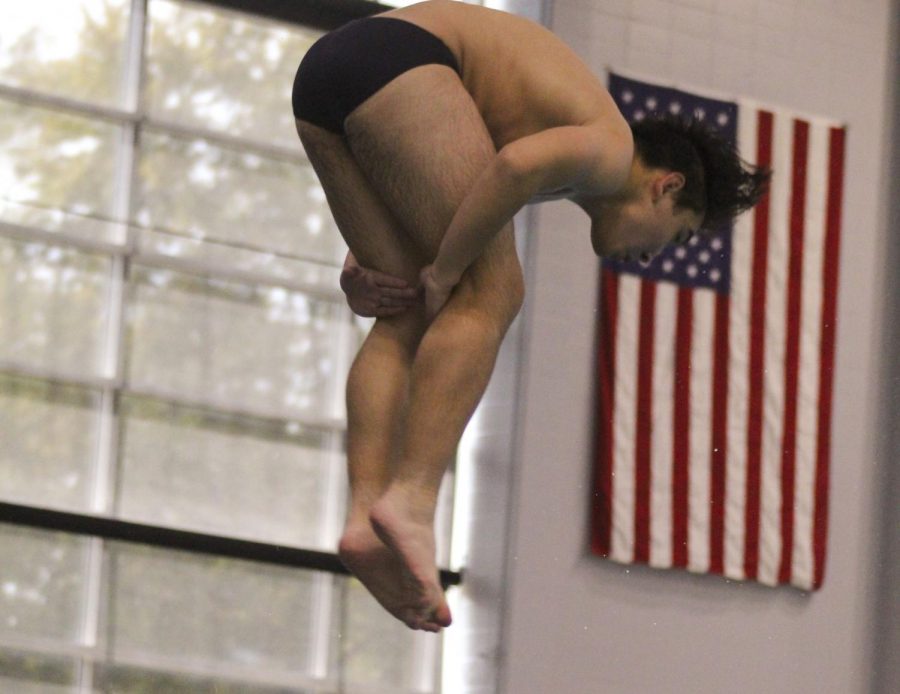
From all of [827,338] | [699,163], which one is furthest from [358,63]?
[827,338]

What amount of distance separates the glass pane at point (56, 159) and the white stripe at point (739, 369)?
224 cm

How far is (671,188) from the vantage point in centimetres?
258

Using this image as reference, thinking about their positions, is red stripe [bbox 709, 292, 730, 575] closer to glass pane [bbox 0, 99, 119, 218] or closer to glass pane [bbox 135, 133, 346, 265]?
glass pane [bbox 135, 133, 346, 265]

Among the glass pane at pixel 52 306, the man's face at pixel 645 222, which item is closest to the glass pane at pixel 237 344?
the glass pane at pixel 52 306

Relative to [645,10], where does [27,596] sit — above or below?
below

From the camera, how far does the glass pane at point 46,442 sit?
17.3ft

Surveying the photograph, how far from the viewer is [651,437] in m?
5.52

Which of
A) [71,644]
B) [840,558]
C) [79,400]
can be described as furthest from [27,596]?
[840,558]

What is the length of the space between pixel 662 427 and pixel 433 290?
3.20 meters

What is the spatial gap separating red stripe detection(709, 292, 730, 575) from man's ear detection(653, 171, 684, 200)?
312cm

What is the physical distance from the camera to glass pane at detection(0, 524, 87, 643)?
5.21 metres

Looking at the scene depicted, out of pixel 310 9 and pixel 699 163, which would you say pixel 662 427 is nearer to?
pixel 310 9

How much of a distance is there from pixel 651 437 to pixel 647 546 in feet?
A: 1.24

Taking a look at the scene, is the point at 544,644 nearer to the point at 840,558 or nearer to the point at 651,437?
the point at 651,437
